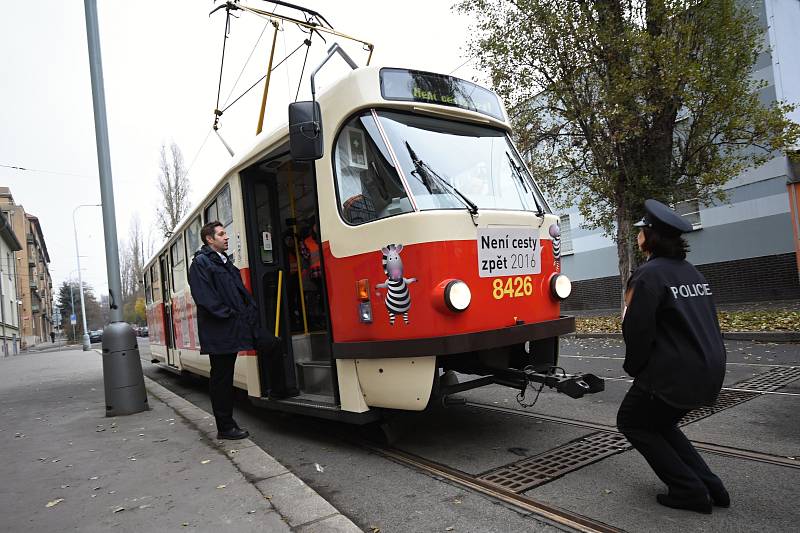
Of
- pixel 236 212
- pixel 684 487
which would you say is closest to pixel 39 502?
pixel 236 212

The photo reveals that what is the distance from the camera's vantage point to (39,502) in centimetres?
374

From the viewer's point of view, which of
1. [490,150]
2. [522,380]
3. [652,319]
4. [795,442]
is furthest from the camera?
[490,150]

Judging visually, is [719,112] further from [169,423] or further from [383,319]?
[169,423]

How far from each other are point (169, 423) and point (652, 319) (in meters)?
5.15

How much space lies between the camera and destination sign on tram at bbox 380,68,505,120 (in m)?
4.41

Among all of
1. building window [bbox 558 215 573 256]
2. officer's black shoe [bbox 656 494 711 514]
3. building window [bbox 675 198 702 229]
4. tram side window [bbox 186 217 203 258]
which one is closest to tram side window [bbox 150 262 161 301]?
tram side window [bbox 186 217 203 258]

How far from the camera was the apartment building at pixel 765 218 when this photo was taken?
1441cm

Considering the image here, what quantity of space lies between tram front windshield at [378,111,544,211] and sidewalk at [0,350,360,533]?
2.21 metres

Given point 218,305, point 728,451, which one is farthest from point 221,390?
point 728,451

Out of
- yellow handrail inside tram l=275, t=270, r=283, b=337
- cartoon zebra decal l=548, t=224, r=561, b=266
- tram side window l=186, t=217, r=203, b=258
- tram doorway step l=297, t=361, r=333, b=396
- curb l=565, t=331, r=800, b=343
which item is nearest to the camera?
cartoon zebra decal l=548, t=224, r=561, b=266

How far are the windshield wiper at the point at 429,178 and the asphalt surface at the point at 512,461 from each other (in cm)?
192

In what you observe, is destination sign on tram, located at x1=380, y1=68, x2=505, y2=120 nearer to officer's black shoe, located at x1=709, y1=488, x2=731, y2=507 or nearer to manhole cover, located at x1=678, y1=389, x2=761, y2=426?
manhole cover, located at x1=678, y1=389, x2=761, y2=426

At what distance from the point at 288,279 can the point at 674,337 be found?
4061 millimetres

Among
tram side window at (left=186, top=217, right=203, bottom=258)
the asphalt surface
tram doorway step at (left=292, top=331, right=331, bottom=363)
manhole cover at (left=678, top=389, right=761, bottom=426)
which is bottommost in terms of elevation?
manhole cover at (left=678, top=389, right=761, bottom=426)
